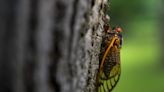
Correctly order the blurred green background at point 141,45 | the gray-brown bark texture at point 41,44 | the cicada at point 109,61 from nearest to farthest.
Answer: the gray-brown bark texture at point 41,44 → the cicada at point 109,61 → the blurred green background at point 141,45

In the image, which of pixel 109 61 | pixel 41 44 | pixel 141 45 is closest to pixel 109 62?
pixel 109 61

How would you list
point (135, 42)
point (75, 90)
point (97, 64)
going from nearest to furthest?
point (75, 90) → point (97, 64) → point (135, 42)

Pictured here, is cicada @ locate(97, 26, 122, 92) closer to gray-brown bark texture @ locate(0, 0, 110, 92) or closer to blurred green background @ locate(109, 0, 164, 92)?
gray-brown bark texture @ locate(0, 0, 110, 92)

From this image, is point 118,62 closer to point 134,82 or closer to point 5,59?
point 5,59

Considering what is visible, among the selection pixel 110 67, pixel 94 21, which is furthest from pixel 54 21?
pixel 110 67

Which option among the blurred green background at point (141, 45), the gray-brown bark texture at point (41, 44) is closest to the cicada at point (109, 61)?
the gray-brown bark texture at point (41, 44)

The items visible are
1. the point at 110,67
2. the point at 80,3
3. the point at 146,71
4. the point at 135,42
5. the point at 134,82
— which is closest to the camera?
the point at 80,3

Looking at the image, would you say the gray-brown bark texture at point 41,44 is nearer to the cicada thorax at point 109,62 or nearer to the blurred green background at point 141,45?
the cicada thorax at point 109,62

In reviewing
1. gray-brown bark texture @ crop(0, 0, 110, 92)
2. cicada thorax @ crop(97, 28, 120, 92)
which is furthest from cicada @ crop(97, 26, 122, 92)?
gray-brown bark texture @ crop(0, 0, 110, 92)
